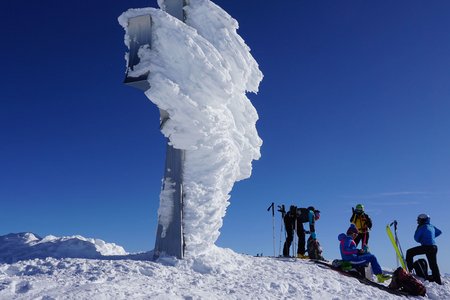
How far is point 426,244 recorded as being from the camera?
1239cm

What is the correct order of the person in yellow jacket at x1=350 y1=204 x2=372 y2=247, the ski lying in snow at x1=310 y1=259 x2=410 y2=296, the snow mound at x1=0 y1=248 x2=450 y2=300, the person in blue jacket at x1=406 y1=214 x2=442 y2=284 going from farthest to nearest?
the person in yellow jacket at x1=350 y1=204 x2=372 y2=247 → the person in blue jacket at x1=406 y1=214 x2=442 y2=284 → the ski lying in snow at x1=310 y1=259 x2=410 y2=296 → the snow mound at x1=0 y1=248 x2=450 y2=300

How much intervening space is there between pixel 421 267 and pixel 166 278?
8897 mm

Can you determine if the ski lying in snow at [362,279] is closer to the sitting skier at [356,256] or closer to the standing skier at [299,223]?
the sitting skier at [356,256]

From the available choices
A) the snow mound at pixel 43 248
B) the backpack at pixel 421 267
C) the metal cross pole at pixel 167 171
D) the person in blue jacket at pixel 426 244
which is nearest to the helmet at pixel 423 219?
the person in blue jacket at pixel 426 244

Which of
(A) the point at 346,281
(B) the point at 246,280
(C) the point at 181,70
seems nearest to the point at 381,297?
(A) the point at 346,281

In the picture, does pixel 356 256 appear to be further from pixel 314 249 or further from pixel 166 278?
pixel 166 278

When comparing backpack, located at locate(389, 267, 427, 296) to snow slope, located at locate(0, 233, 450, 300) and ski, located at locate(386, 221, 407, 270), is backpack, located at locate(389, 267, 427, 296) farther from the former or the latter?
ski, located at locate(386, 221, 407, 270)

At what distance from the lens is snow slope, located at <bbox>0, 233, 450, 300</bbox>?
6387mm

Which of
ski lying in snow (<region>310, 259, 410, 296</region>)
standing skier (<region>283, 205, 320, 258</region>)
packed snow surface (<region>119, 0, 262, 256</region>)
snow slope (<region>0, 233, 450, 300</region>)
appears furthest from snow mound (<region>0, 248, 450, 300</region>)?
standing skier (<region>283, 205, 320, 258</region>)

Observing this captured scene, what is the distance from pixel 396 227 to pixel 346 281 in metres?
5.91

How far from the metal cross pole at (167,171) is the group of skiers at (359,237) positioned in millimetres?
4970

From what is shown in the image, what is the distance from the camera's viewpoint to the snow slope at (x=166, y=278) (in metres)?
6.39

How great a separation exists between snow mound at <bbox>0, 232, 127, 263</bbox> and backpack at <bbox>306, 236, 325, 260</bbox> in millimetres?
6884

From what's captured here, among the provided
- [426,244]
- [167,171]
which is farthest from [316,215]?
[167,171]
